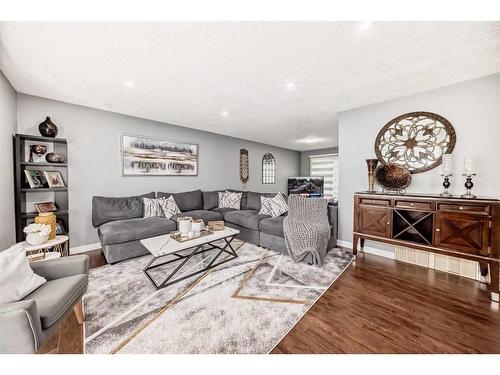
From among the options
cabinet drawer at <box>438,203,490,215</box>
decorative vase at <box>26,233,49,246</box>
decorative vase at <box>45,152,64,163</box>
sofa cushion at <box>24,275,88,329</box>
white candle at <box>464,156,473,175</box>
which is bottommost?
sofa cushion at <box>24,275,88,329</box>

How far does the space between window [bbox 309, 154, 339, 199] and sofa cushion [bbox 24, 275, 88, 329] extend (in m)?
7.20

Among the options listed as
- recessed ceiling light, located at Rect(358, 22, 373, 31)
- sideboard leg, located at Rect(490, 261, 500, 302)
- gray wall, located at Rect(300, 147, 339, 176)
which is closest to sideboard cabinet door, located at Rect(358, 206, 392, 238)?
sideboard leg, located at Rect(490, 261, 500, 302)

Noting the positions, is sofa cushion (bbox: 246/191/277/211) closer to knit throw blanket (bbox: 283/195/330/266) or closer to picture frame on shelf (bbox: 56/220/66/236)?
knit throw blanket (bbox: 283/195/330/266)

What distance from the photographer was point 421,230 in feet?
8.25

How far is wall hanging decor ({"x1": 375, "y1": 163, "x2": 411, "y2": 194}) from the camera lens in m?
2.72

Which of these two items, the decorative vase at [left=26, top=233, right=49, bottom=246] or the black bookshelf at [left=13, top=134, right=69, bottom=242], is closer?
the decorative vase at [left=26, top=233, right=49, bottom=246]

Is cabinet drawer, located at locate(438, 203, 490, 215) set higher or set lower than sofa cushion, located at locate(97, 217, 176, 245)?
higher

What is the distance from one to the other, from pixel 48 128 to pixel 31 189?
892 mm

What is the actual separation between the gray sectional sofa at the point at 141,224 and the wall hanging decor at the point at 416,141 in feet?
4.04

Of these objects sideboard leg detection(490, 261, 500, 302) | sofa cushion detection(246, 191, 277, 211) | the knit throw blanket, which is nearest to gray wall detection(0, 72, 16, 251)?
the knit throw blanket

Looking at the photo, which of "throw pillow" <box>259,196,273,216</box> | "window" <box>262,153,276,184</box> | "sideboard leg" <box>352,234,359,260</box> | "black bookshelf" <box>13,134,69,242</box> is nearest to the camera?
"black bookshelf" <box>13,134,69,242</box>

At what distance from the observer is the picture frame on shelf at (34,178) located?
2.59m

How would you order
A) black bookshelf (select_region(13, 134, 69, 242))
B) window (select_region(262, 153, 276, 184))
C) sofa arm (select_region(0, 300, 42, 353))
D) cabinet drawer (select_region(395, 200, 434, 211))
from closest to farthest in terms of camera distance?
sofa arm (select_region(0, 300, 42, 353)) < cabinet drawer (select_region(395, 200, 434, 211)) < black bookshelf (select_region(13, 134, 69, 242)) < window (select_region(262, 153, 276, 184))

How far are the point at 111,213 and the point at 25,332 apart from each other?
2.47 m
